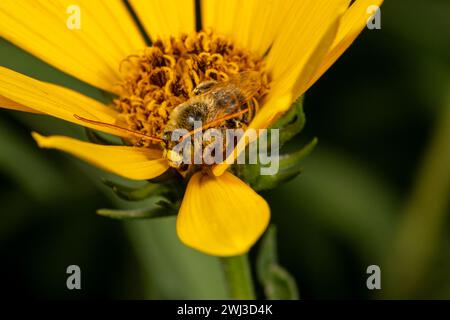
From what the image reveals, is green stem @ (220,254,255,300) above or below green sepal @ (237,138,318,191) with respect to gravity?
below

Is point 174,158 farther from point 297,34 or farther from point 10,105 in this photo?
point 297,34

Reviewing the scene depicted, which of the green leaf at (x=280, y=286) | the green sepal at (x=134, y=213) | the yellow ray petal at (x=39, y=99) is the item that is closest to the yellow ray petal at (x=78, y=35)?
the yellow ray petal at (x=39, y=99)

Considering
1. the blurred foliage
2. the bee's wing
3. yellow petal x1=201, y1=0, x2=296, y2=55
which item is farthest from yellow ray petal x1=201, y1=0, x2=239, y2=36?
the blurred foliage

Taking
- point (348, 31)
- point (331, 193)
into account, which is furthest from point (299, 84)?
point (331, 193)

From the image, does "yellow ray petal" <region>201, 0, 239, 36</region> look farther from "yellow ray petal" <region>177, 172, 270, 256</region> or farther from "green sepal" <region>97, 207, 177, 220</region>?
"green sepal" <region>97, 207, 177, 220</region>

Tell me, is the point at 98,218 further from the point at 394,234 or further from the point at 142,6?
the point at 394,234

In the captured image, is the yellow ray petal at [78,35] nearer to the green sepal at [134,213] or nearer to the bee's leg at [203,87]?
the bee's leg at [203,87]

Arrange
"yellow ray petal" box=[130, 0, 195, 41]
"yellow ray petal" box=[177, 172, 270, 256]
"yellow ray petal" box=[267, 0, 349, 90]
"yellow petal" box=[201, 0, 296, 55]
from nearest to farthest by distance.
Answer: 1. "yellow ray petal" box=[177, 172, 270, 256]
2. "yellow ray petal" box=[267, 0, 349, 90]
3. "yellow petal" box=[201, 0, 296, 55]
4. "yellow ray petal" box=[130, 0, 195, 41]
